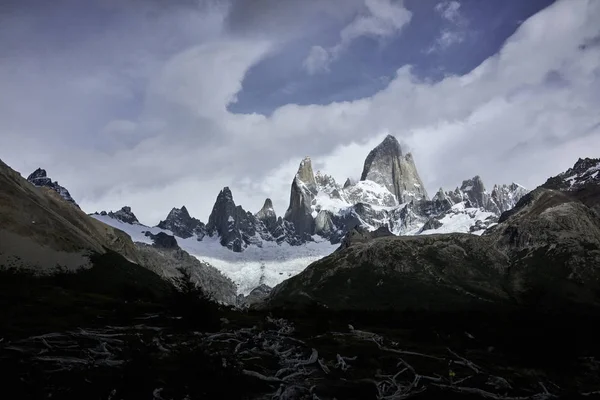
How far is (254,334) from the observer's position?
53375mm

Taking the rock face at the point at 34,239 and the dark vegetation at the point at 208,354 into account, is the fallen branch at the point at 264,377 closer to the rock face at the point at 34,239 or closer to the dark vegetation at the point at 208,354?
the dark vegetation at the point at 208,354

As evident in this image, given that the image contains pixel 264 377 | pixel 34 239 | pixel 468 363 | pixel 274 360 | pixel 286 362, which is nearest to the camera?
pixel 264 377

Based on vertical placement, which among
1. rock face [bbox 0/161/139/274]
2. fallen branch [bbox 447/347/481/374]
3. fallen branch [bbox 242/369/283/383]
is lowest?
fallen branch [bbox 242/369/283/383]

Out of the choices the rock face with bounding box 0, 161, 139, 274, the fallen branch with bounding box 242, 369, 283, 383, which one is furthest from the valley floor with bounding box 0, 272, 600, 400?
the rock face with bounding box 0, 161, 139, 274

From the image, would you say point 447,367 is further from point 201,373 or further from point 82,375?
point 82,375

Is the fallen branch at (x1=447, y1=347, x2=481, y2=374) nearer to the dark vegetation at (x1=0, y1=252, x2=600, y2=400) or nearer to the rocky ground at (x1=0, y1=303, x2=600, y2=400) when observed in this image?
the rocky ground at (x1=0, y1=303, x2=600, y2=400)

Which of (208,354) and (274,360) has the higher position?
(208,354)

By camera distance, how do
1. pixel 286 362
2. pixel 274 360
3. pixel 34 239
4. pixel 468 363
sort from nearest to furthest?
1. pixel 286 362
2. pixel 274 360
3. pixel 468 363
4. pixel 34 239

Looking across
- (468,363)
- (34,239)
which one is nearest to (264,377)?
(468,363)

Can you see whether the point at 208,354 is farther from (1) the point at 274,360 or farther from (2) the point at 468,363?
(2) the point at 468,363

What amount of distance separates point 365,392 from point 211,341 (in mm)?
19074

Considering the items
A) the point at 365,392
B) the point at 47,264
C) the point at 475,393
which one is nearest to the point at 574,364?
the point at 475,393

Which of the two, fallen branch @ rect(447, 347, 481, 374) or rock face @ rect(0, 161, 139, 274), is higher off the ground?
rock face @ rect(0, 161, 139, 274)

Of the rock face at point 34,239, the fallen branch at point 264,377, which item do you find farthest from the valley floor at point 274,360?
the rock face at point 34,239
